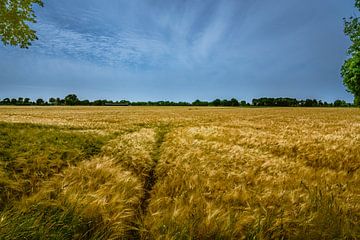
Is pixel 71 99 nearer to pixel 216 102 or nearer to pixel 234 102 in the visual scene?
pixel 216 102

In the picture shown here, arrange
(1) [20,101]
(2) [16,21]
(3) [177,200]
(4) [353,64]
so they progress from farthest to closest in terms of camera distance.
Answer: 1. (1) [20,101]
2. (4) [353,64]
3. (2) [16,21]
4. (3) [177,200]

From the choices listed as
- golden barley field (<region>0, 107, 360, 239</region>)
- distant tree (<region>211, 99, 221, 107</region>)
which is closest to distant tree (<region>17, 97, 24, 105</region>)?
distant tree (<region>211, 99, 221, 107</region>)

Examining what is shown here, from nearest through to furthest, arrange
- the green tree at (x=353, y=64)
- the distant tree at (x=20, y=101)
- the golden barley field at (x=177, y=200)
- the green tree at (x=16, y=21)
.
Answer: the golden barley field at (x=177, y=200)
the green tree at (x=16, y=21)
the green tree at (x=353, y=64)
the distant tree at (x=20, y=101)

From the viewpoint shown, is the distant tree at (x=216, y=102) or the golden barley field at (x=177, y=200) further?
the distant tree at (x=216, y=102)

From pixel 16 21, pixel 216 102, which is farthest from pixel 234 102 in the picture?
pixel 16 21

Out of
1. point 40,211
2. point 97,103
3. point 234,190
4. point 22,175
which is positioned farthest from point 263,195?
point 97,103

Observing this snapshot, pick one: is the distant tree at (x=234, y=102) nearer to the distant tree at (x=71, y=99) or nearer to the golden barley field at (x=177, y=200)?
the distant tree at (x=71, y=99)

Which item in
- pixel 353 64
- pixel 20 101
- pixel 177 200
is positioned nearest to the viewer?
pixel 177 200

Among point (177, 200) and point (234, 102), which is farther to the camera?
point (234, 102)

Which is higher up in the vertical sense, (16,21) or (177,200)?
(16,21)

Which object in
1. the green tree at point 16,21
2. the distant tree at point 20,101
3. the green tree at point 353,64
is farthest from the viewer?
the distant tree at point 20,101

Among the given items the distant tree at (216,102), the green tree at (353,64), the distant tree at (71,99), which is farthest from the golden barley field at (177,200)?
the distant tree at (71,99)

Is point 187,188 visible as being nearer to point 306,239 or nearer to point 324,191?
point 306,239

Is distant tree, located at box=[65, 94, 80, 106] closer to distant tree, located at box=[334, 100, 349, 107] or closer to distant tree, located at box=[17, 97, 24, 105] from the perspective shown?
distant tree, located at box=[17, 97, 24, 105]
